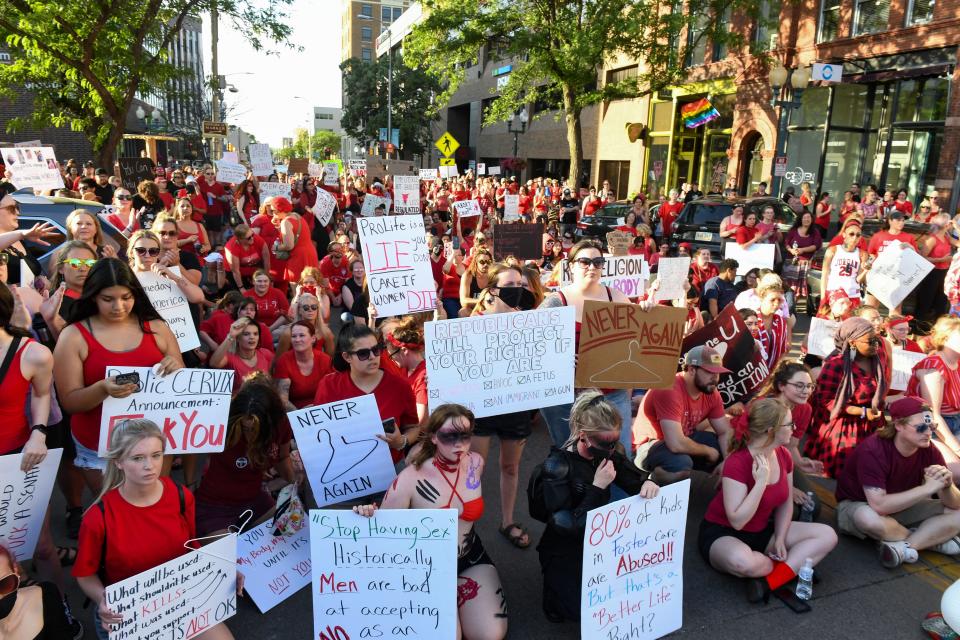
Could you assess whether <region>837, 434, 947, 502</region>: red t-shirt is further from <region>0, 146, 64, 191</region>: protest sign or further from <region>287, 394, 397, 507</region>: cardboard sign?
<region>0, 146, 64, 191</region>: protest sign

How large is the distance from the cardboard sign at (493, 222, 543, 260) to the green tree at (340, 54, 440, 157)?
46901 mm

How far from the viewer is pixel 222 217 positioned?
13.1 meters

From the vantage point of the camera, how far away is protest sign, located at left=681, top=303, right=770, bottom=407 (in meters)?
5.43

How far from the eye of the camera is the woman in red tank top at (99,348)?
3545mm

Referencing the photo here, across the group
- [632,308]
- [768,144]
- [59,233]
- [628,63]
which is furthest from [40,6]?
[628,63]

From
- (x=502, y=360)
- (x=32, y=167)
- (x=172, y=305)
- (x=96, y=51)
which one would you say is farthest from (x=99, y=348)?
(x=96, y=51)

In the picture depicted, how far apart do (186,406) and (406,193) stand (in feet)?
31.2

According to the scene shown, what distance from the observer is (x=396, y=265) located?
6051 mm

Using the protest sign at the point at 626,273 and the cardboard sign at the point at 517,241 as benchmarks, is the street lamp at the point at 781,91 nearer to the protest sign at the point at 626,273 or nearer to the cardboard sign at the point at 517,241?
the cardboard sign at the point at 517,241

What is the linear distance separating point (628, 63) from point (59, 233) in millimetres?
28739

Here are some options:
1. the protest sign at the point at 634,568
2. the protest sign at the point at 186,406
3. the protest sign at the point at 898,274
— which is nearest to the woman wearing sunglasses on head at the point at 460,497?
the protest sign at the point at 634,568

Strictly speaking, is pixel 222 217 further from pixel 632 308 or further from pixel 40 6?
pixel 632 308

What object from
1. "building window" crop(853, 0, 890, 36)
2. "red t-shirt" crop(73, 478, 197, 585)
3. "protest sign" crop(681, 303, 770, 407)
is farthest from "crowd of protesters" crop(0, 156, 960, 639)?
"building window" crop(853, 0, 890, 36)

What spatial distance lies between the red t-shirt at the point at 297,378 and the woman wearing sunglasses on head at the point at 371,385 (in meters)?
0.85
